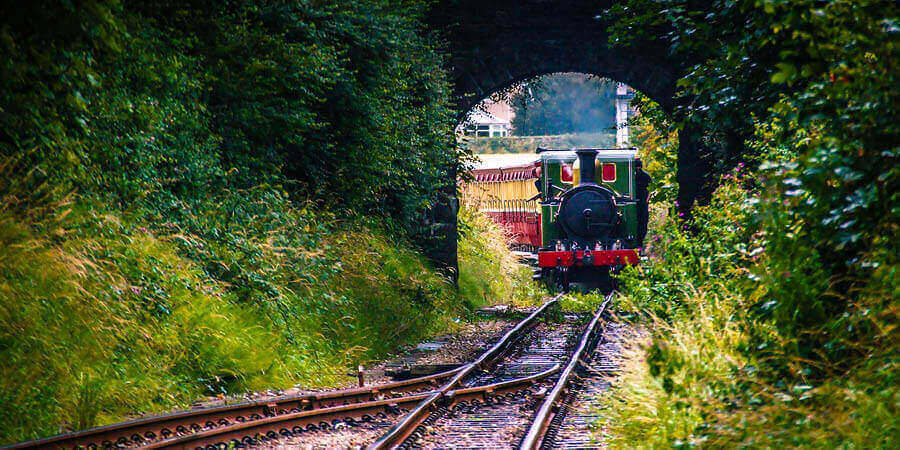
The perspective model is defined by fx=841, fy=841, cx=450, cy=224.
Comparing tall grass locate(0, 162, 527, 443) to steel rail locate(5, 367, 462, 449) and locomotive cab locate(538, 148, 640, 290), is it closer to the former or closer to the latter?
steel rail locate(5, 367, 462, 449)

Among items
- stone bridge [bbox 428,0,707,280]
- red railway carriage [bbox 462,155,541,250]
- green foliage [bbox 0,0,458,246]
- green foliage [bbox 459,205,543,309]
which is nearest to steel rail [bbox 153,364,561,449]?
green foliage [bbox 0,0,458,246]

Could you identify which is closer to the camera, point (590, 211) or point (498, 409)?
point (498, 409)

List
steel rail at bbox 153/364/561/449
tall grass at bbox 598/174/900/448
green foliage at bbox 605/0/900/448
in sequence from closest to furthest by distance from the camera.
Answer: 1. tall grass at bbox 598/174/900/448
2. green foliage at bbox 605/0/900/448
3. steel rail at bbox 153/364/561/449

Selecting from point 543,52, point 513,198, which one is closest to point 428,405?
point 543,52

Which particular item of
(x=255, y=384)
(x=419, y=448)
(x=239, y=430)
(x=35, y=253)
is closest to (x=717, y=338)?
(x=419, y=448)

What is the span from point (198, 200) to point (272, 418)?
14.8ft

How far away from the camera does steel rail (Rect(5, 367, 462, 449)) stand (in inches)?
232

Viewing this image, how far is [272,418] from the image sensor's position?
7.12 metres

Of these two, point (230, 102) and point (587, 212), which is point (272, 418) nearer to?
point (230, 102)

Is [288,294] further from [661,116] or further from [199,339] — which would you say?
[661,116]

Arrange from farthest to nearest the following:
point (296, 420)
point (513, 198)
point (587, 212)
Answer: point (513, 198), point (587, 212), point (296, 420)

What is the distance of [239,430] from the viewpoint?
677 centimetres

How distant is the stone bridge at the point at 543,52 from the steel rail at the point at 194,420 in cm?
1062

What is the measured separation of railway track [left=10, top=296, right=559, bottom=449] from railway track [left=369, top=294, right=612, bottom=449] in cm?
7
